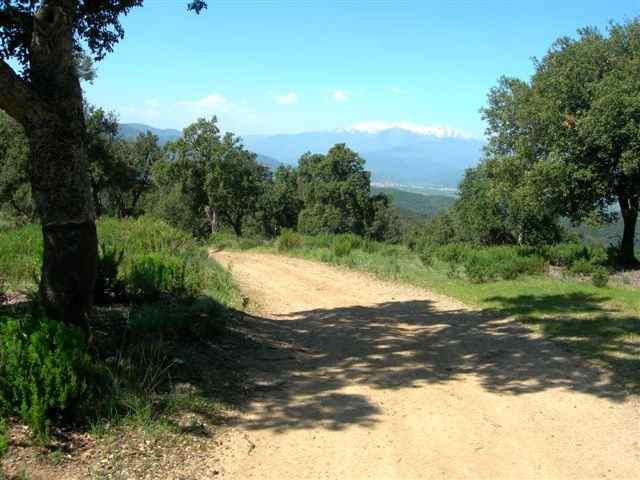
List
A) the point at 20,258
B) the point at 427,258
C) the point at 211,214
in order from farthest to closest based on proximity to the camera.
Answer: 1. the point at 211,214
2. the point at 427,258
3. the point at 20,258

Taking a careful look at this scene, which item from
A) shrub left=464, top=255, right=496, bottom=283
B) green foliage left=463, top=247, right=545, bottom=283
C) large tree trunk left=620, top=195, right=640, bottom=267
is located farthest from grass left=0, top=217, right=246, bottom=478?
large tree trunk left=620, top=195, right=640, bottom=267

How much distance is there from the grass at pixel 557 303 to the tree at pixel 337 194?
3688cm

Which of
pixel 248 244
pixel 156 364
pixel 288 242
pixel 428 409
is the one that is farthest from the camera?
pixel 248 244

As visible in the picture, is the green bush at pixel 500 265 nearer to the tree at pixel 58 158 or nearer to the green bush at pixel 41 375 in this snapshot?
the tree at pixel 58 158

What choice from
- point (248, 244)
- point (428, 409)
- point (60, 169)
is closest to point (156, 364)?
point (60, 169)

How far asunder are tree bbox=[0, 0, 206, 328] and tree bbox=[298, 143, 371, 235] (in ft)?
154

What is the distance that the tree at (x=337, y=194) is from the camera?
178ft

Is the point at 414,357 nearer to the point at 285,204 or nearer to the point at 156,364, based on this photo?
the point at 156,364

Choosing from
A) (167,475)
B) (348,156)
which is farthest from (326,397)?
(348,156)

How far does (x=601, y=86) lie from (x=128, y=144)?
35910 millimetres

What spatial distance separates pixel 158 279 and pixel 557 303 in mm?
7120

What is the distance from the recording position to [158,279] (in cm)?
830

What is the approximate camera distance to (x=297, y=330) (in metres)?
8.57

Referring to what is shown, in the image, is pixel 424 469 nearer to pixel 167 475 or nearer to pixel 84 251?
pixel 167 475
